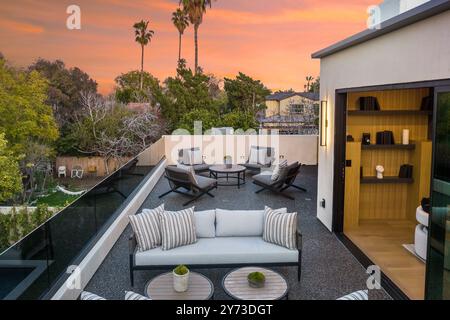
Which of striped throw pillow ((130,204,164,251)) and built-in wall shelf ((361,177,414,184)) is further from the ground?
built-in wall shelf ((361,177,414,184))

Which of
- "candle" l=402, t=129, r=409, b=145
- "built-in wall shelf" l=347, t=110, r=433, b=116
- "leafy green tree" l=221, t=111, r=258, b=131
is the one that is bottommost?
"candle" l=402, t=129, r=409, b=145

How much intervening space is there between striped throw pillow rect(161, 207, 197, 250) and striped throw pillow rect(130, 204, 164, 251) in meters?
0.11

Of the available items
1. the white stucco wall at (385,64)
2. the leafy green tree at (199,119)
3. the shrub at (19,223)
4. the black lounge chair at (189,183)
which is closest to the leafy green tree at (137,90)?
the leafy green tree at (199,119)

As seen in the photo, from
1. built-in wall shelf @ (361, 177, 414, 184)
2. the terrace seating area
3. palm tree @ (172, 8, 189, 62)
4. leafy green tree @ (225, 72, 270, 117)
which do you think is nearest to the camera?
the terrace seating area

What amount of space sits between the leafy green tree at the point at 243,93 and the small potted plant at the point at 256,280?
→ 26.0m

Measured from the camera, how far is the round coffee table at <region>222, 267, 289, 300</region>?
13.1ft

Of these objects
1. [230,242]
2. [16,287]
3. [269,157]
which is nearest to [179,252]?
[230,242]

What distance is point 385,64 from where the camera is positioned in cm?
517

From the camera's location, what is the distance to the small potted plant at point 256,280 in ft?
13.5

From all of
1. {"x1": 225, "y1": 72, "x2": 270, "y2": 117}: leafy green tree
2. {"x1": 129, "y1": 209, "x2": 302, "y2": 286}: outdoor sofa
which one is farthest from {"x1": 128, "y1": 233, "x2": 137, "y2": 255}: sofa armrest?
{"x1": 225, "y1": 72, "x2": 270, "y2": 117}: leafy green tree

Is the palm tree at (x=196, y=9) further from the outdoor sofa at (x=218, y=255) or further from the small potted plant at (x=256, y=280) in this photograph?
the small potted plant at (x=256, y=280)

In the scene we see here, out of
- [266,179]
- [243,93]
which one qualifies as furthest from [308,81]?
[266,179]

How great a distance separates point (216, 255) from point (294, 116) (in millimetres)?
26926

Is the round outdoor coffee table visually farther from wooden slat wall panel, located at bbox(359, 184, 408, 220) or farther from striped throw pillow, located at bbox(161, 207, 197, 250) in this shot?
striped throw pillow, located at bbox(161, 207, 197, 250)
